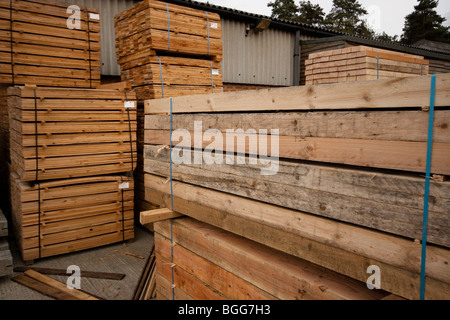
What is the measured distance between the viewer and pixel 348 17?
131ft

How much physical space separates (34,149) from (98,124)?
1093mm

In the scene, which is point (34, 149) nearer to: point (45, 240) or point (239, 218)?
point (45, 240)

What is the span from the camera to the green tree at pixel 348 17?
38.0 metres

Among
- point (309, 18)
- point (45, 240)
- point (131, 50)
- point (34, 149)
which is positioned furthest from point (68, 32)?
point (309, 18)

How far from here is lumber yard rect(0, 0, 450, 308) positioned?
1774 millimetres

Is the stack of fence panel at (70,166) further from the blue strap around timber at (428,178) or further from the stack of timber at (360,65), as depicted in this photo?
the blue strap around timber at (428,178)

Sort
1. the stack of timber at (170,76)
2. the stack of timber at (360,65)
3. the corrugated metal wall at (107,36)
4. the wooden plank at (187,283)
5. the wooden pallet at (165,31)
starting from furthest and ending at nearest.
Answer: the corrugated metal wall at (107,36) < the stack of timber at (360,65) < the stack of timber at (170,76) < the wooden pallet at (165,31) < the wooden plank at (187,283)

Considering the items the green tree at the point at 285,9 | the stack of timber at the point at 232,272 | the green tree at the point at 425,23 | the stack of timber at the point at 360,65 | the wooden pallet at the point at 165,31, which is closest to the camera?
the stack of timber at the point at 232,272

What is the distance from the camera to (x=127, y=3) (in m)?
10.4

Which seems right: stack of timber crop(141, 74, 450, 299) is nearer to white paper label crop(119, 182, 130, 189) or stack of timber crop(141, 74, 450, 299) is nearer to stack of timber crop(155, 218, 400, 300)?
stack of timber crop(155, 218, 400, 300)

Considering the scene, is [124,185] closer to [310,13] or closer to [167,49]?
[167,49]

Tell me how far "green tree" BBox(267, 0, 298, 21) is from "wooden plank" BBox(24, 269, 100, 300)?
116ft

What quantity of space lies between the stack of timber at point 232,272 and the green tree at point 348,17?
38101 millimetres

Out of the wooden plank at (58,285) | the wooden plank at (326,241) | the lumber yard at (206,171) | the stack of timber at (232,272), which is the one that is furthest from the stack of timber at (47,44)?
the wooden plank at (326,241)
